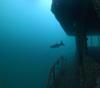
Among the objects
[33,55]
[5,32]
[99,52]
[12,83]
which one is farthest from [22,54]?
[99,52]

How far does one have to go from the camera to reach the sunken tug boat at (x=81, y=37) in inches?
696

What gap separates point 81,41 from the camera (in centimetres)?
1948

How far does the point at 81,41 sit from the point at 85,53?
2.31 ft

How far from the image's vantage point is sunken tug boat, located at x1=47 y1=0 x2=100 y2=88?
17.7 metres

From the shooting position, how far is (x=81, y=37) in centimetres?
1980

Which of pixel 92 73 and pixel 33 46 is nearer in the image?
pixel 92 73

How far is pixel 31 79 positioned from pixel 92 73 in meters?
51.5

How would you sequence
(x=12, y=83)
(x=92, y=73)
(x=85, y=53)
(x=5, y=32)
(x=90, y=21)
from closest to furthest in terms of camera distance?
1. (x=92, y=73)
2. (x=85, y=53)
3. (x=90, y=21)
4. (x=12, y=83)
5. (x=5, y=32)

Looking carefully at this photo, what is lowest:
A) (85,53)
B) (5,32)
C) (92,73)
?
(92,73)

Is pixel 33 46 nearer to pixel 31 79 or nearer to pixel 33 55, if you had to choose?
pixel 33 55

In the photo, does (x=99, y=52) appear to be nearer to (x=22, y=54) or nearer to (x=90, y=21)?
(x=90, y=21)

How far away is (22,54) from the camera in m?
85.1

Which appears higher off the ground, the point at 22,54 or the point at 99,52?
the point at 22,54

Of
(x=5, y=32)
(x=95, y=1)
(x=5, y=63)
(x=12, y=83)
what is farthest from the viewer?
(x=5, y=32)
